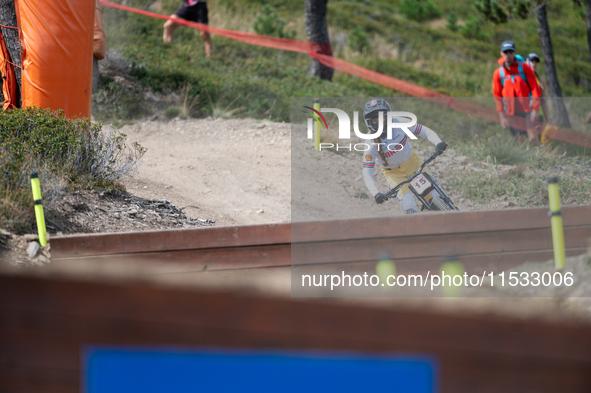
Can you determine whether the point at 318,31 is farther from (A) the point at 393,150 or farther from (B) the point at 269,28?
(A) the point at 393,150

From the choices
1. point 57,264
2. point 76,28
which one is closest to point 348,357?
point 57,264

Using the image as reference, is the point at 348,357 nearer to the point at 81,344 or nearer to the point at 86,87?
the point at 81,344

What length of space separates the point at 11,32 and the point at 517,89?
7242 mm

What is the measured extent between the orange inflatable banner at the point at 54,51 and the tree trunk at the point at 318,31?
8.04 metres

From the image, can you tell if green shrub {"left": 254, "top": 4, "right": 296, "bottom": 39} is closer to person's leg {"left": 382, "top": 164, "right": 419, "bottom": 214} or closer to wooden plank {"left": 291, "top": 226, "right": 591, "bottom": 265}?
person's leg {"left": 382, "top": 164, "right": 419, "bottom": 214}

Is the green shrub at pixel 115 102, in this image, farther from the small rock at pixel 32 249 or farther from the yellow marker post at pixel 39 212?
the small rock at pixel 32 249

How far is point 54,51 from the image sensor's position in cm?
600

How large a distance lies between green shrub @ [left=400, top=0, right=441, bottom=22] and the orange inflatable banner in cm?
2527

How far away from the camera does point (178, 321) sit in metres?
1.05

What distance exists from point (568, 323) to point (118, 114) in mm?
9681

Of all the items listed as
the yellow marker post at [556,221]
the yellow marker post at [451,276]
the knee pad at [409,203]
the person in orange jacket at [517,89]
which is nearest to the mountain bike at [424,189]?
the knee pad at [409,203]

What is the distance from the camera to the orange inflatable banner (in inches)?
234


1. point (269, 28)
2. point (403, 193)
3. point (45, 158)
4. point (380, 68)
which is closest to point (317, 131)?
point (403, 193)

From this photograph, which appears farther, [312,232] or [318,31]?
[318,31]
